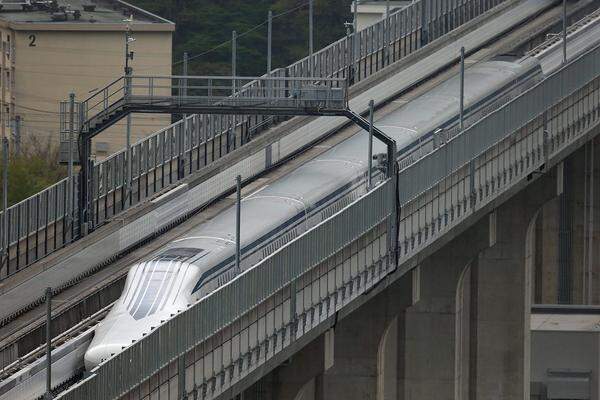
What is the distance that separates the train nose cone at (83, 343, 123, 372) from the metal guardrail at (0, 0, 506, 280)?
9272 mm

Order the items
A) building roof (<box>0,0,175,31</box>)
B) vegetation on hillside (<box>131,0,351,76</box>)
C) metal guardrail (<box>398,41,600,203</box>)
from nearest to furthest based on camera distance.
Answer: metal guardrail (<box>398,41,600,203</box>), building roof (<box>0,0,175,31</box>), vegetation on hillside (<box>131,0,351,76</box>)

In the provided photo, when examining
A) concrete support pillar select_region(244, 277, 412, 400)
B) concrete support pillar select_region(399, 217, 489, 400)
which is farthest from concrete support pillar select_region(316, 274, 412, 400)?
concrete support pillar select_region(399, 217, 489, 400)

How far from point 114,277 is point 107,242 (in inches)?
151

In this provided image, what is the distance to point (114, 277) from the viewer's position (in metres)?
54.2

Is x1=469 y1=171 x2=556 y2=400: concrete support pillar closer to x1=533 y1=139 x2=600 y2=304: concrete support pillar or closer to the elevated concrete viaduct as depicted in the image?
the elevated concrete viaduct

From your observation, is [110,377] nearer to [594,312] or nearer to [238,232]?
[238,232]

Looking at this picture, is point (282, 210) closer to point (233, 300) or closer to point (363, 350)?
point (363, 350)

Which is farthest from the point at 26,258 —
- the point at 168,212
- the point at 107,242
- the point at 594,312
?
the point at 594,312

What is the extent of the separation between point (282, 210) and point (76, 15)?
6592cm

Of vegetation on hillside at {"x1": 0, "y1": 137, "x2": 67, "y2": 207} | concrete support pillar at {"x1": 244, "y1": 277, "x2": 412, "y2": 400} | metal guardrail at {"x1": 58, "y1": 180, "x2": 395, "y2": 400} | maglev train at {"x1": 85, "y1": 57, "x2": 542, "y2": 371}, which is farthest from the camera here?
vegetation on hillside at {"x1": 0, "y1": 137, "x2": 67, "y2": 207}

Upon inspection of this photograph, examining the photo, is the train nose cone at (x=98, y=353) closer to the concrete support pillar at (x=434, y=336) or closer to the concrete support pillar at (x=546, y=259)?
the concrete support pillar at (x=434, y=336)

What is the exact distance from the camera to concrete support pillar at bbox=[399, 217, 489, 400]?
68.8 metres

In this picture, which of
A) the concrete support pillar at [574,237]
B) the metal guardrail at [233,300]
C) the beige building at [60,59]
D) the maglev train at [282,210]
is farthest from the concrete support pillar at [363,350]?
the beige building at [60,59]

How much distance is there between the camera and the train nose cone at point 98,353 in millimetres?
45312
